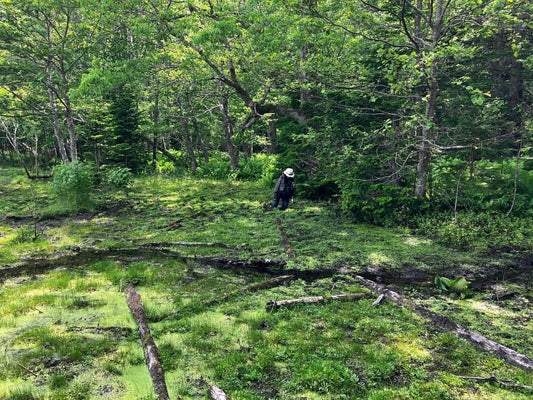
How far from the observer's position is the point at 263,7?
453 inches

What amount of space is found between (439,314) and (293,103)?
1105cm

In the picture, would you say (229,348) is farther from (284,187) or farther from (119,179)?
(119,179)

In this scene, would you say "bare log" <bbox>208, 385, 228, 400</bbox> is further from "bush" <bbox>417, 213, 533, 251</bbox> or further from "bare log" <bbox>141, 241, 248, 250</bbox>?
"bush" <bbox>417, 213, 533, 251</bbox>

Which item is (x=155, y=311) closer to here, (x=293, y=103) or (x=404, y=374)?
(x=404, y=374)

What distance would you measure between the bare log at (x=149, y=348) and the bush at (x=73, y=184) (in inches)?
331

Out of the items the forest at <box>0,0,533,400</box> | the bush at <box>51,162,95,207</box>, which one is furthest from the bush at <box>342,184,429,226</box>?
the bush at <box>51,162,95,207</box>

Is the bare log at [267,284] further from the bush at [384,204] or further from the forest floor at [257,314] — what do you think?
the bush at [384,204]

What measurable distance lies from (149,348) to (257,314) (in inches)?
67.9

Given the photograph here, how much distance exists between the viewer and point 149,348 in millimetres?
3957

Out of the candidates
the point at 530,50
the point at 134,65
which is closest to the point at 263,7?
the point at 134,65

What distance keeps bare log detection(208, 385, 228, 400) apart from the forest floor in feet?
0.28

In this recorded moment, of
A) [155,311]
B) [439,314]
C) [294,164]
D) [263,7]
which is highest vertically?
[263,7]

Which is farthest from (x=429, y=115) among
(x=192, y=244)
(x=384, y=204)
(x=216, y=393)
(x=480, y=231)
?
(x=216, y=393)

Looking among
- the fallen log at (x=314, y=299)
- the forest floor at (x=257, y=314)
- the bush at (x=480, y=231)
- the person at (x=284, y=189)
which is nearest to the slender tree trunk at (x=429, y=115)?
the bush at (x=480, y=231)
